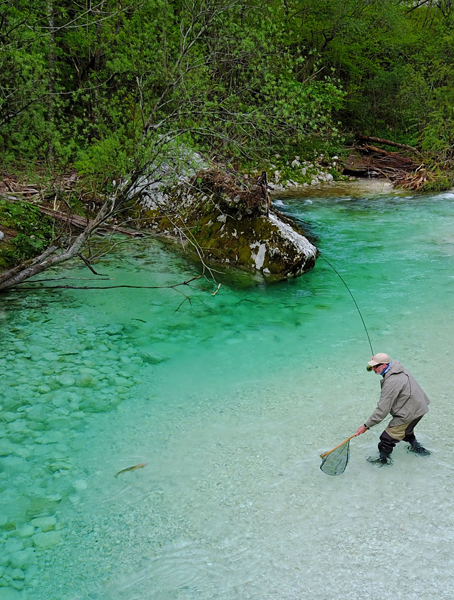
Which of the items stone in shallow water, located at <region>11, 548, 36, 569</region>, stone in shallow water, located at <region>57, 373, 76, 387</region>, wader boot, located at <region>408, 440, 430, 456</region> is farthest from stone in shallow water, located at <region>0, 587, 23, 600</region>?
wader boot, located at <region>408, 440, 430, 456</region>

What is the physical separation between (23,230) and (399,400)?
8405mm

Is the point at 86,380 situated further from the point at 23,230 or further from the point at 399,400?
the point at 23,230

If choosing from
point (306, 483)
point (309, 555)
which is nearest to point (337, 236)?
point (306, 483)

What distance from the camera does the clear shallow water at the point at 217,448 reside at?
11.2 feet

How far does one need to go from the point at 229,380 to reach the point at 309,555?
8.49ft

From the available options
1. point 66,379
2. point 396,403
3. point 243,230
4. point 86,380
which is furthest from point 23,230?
point 396,403

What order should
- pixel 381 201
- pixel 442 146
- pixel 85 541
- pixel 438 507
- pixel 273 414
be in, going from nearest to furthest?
pixel 85 541 → pixel 438 507 → pixel 273 414 → pixel 381 201 → pixel 442 146

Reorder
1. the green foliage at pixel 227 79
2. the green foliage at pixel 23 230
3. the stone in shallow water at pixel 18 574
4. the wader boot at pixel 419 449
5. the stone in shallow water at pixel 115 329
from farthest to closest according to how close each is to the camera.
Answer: the green foliage at pixel 23 230
the green foliage at pixel 227 79
the stone in shallow water at pixel 115 329
the wader boot at pixel 419 449
the stone in shallow water at pixel 18 574

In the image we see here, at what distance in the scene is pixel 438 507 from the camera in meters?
3.87

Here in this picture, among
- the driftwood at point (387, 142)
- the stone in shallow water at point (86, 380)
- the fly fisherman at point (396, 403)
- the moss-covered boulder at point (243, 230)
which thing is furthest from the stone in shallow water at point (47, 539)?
the driftwood at point (387, 142)

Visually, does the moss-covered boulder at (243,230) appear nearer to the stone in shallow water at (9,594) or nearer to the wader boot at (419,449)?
the wader boot at (419,449)

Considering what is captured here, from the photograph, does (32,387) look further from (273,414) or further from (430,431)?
(430,431)

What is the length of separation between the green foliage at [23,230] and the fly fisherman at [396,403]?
7.27 meters

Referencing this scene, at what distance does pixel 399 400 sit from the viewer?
419cm
